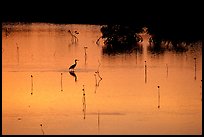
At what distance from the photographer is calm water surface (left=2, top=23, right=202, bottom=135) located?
432cm

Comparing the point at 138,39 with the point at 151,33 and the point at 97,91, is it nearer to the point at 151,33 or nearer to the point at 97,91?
the point at 151,33

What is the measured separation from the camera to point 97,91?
559 centimetres

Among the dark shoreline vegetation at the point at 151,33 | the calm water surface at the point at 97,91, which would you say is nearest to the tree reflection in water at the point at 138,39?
the dark shoreline vegetation at the point at 151,33

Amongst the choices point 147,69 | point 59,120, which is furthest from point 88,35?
point 59,120

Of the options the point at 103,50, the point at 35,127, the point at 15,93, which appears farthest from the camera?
the point at 103,50

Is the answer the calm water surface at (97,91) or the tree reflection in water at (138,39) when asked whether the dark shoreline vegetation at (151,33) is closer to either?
the tree reflection in water at (138,39)

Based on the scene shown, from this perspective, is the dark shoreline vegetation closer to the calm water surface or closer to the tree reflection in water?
the tree reflection in water

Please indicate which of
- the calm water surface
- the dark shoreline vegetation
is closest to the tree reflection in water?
the dark shoreline vegetation

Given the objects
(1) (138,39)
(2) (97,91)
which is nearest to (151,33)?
(1) (138,39)

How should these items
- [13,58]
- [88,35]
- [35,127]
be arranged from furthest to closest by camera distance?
1. [88,35]
2. [13,58]
3. [35,127]

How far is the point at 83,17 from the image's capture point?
30.9 feet

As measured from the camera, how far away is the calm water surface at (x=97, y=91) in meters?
4.32

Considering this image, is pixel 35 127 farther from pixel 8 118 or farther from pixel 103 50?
pixel 103 50

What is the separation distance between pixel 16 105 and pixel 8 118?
459 mm
